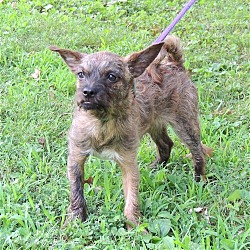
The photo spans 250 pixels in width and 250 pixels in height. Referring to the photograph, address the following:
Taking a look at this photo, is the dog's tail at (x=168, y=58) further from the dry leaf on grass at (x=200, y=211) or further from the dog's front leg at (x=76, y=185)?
the dry leaf on grass at (x=200, y=211)

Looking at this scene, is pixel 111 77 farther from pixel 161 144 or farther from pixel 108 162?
pixel 161 144

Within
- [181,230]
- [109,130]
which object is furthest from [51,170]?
[181,230]

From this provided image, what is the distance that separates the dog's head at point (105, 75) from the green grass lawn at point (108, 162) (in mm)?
1014

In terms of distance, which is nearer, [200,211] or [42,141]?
[200,211]

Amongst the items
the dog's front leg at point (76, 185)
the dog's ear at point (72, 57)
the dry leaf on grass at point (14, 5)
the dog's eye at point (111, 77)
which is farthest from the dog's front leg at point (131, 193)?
the dry leaf on grass at point (14, 5)

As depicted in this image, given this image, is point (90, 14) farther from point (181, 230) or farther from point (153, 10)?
point (181, 230)

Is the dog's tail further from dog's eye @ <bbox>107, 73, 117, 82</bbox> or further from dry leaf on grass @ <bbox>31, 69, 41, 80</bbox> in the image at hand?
dry leaf on grass @ <bbox>31, 69, 41, 80</bbox>

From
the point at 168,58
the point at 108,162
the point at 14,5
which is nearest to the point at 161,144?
the point at 108,162

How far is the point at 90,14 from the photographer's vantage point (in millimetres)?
9781

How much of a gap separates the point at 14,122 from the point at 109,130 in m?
1.90

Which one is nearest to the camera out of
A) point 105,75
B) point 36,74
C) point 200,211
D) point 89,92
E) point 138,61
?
point 89,92

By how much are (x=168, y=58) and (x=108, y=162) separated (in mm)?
1156

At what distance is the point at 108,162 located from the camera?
5305 mm

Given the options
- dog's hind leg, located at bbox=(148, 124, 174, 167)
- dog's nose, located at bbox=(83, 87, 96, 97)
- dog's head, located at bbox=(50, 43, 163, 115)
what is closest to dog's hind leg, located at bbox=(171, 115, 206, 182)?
dog's hind leg, located at bbox=(148, 124, 174, 167)
